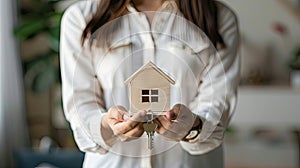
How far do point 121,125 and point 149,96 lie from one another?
1.8 inches

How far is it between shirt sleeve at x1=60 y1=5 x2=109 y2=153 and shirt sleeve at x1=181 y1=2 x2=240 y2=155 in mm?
107

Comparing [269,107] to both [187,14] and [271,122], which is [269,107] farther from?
[187,14]

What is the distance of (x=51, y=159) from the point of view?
200cm

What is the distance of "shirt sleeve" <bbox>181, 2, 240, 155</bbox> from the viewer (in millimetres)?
655

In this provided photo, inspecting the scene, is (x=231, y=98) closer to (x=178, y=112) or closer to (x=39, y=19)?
(x=178, y=112)

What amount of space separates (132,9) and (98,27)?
0.05 meters

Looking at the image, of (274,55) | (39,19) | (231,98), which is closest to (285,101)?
(274,55)

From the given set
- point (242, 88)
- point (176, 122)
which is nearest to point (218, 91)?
point (176, 122)

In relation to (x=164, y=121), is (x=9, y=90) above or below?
below

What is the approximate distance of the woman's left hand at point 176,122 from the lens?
0.61 m

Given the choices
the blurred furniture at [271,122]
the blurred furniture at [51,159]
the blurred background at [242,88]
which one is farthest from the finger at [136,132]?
the blurred furniture at [271,122]

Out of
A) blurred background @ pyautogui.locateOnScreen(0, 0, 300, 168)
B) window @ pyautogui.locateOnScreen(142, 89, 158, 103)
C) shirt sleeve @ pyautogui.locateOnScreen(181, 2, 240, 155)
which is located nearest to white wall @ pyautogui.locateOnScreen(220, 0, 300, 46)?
blurred background @ pyautogui.locateOnScreen(0, 0, 300, 168)

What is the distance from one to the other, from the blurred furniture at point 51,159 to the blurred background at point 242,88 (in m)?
0.32

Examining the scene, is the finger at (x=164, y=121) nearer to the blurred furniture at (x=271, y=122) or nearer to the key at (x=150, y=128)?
the key at (x=150, y=128)
